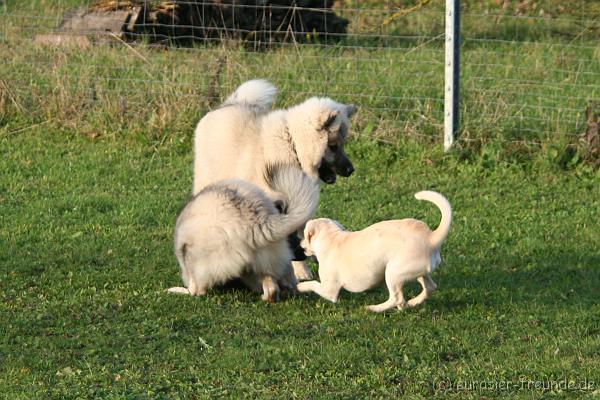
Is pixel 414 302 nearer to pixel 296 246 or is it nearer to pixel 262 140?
pixel 296 246

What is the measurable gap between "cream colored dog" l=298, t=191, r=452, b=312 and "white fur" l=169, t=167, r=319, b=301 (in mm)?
249

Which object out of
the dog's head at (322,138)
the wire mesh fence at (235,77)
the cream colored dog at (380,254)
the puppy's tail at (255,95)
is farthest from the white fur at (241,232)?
the wire mesh fence at (235,77)

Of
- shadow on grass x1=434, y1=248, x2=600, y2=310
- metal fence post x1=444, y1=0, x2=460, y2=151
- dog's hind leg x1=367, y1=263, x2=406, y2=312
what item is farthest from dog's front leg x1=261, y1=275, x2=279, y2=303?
metal fence post x1=444, y1=0, x2=460, y2=151

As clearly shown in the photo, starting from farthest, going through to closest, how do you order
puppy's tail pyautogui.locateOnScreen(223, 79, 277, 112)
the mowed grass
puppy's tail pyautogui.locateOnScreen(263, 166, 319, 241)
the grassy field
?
puppy's tail pyautogui.locateOnScreen(223, 79, 277, 112) < puppy's tail pyautogui.locateOnScreen(263, 166, 319, 241) < the grassy field < the mowed grass

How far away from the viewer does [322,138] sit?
291 inches

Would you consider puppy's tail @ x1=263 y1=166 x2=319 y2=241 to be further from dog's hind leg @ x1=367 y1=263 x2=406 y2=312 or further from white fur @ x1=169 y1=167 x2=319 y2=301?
dog's hind leg @ x1=367 y1=263 x2=406 y2=312

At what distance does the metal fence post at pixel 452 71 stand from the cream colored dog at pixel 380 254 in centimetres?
365

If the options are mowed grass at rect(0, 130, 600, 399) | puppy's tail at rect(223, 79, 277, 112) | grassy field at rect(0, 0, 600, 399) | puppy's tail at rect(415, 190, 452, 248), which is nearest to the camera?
mowed grass at rect(0, 130, 600, 399)

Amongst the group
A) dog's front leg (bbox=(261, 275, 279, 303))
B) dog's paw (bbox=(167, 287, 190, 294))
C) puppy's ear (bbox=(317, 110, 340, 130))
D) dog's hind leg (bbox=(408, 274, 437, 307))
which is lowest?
dog's paw (bbox=(167, 287, 190, 294))

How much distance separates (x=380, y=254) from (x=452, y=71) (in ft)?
14.0

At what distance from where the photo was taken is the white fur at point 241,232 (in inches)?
248

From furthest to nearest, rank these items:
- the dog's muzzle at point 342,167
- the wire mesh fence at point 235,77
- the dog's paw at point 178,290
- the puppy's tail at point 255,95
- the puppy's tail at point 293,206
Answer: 1. the wire mesh fence at point 235,77
2. the puppy's tail at point 255,95
3. the dog's muzzle at point 342,167
4. the dog's paw at point 178,290
5. the puppy's tail at point 293,206

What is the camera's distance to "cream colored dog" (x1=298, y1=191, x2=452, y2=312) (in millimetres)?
5977

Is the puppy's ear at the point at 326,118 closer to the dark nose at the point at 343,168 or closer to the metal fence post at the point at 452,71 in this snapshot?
the dark nose at the point at 343,168
